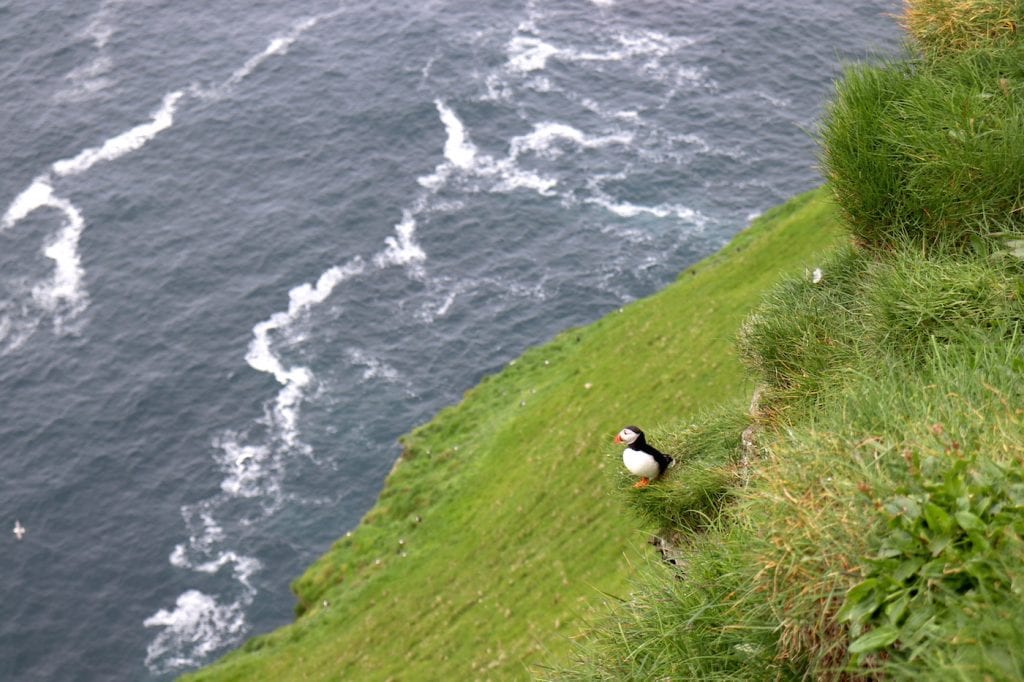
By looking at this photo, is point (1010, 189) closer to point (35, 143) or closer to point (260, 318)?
point (260, 318)

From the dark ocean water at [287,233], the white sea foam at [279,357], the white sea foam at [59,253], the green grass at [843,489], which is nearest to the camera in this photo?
the green grass at [843,489]

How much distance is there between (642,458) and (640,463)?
11 centimetres

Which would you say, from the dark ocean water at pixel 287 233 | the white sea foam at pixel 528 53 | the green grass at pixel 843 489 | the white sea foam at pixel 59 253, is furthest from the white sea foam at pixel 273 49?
the green grass at pixel 843 489

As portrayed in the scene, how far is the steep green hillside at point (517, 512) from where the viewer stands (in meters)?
40.7

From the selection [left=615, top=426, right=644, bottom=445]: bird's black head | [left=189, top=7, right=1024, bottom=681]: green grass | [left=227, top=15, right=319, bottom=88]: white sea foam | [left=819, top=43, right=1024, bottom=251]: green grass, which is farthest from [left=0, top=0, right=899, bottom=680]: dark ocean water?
[left=819, top=43, right=1024, bottom=251]: green grass

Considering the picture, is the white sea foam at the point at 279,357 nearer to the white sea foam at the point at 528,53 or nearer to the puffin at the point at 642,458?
the white sea foam at the point at 528,53

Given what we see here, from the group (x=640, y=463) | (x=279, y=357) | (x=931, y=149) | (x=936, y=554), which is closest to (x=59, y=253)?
(x=279, y=357)

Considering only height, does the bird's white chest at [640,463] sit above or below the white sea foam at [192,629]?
above

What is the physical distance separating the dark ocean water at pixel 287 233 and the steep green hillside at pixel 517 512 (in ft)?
27.7

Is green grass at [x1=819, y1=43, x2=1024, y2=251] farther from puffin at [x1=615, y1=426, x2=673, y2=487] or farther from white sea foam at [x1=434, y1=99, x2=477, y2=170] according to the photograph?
white sea foam at [x1=434, y1=99, x2=477, y2=170]

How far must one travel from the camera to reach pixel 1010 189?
20172 millimetres

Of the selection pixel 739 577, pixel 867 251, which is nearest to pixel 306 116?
pixel 867 251

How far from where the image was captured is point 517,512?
4806 cm

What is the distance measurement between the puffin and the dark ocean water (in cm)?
4334
